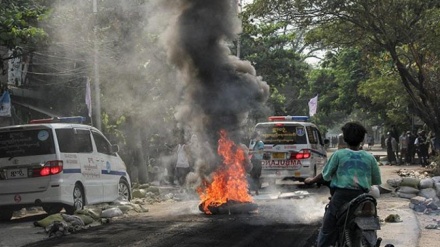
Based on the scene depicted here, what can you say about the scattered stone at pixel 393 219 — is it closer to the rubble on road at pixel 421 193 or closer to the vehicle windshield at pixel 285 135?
the rubble on road at pixel 421 193

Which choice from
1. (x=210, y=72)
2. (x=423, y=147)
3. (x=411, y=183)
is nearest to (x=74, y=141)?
(x=210, y=72)

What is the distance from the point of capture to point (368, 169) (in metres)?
6.00

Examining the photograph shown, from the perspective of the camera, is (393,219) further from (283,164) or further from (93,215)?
(283,164)

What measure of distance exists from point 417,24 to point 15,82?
46.2ft

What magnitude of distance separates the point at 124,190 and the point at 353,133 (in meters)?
9.69

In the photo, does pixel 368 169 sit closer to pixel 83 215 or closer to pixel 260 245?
pixel 260 245

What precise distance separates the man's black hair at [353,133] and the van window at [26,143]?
301 inches

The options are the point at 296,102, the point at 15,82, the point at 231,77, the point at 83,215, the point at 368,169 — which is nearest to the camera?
the point at 368,169

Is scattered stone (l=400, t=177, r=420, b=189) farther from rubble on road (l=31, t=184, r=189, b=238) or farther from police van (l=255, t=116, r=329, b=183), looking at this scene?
rubble on road (l=31, t=184, r=189, b=238)

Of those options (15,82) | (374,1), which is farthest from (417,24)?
(15,82)

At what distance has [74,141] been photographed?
42.8ft

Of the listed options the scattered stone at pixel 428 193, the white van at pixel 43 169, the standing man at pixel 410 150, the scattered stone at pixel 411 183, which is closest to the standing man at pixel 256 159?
the scattered stone at pixel 411 183

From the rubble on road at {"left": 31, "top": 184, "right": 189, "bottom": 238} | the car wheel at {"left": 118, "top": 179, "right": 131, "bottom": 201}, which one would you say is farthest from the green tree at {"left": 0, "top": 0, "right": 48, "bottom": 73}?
the car wheel at {"left": 118, "top": 179, "right": 131, "bottom": 201}

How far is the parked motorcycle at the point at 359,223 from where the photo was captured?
553 centimetres
